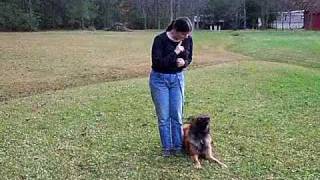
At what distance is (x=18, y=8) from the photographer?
47562mm

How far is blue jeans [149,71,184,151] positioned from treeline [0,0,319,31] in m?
42.7

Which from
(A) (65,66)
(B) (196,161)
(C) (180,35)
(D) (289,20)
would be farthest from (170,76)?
(D) (289,20)

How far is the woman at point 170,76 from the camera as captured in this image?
18.4 ft

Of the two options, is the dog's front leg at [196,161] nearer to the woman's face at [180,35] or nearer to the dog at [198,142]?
the dog at [198,142]

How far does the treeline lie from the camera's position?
48.3 m

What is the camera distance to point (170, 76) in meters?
5.76

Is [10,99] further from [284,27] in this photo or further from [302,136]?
[284,27]

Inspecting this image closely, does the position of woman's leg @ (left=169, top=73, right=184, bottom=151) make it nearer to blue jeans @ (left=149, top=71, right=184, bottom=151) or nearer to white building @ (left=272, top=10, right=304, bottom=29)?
blue jeans @ (left=149, top=71, right=184, bottom=151)

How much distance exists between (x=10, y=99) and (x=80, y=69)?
6.40 metres

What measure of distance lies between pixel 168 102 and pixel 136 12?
171ft

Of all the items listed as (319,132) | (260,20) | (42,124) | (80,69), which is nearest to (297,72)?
(80,69)

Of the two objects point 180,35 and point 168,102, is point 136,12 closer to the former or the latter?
point 168,102

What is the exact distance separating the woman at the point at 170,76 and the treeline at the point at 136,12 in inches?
1682

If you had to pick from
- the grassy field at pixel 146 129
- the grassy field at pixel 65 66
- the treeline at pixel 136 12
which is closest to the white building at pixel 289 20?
the treeline at pixel 136 12
